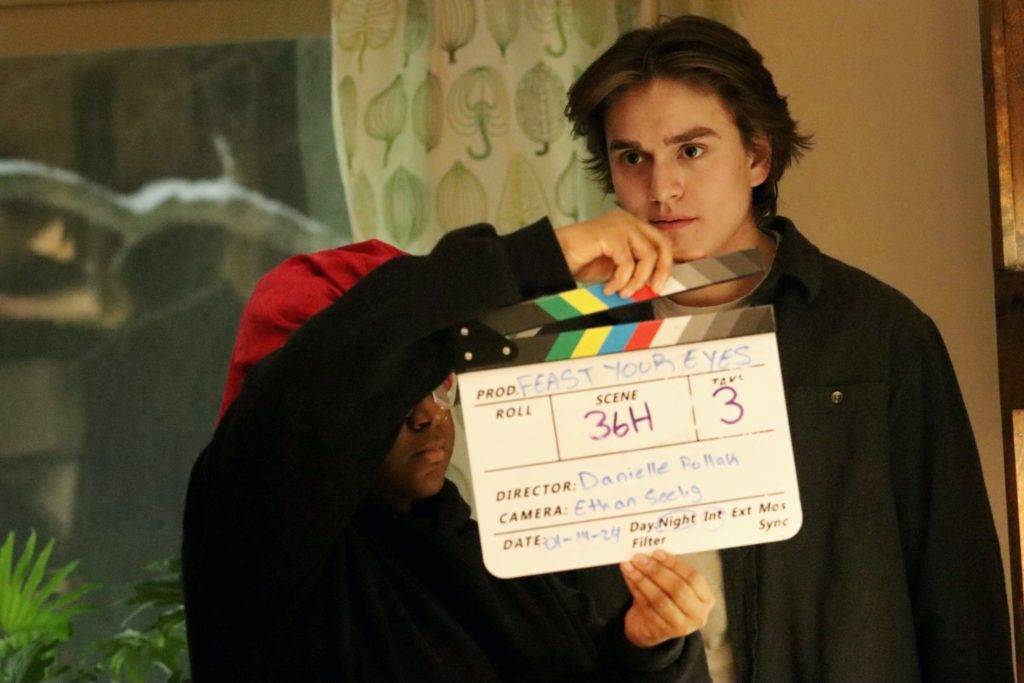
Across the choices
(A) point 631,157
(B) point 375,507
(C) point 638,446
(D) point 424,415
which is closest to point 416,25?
(A) point 631,157

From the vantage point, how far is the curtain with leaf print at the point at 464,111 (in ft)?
8.04

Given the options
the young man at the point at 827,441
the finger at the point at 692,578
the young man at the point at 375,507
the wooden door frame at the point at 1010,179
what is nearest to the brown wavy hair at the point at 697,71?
the young man at the point at 827,441

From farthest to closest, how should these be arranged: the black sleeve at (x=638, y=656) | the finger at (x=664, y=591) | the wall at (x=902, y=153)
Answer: the wall at (x=902, y=153), the black sleeve at (x=638, y=656), the finger at (x=664, y=591)

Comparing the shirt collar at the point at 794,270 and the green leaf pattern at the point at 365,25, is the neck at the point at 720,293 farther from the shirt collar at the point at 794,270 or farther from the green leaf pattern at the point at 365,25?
the green leaf pattern at the point at 365,25

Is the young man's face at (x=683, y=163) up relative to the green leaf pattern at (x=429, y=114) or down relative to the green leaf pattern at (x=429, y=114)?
down

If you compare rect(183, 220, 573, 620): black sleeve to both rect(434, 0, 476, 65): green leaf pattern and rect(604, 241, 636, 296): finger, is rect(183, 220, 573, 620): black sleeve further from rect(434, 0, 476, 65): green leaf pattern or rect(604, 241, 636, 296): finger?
rect(434, 0, 476, 65): green leaf pattern

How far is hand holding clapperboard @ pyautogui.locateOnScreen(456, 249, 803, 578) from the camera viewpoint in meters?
1.18

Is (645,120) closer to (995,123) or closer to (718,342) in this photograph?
(718,342)

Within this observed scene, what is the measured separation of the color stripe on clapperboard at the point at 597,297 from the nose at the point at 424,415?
0.96 ft

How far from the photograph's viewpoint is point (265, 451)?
1107 mm

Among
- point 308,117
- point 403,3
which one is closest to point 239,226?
point 308,117

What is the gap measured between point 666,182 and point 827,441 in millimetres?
358

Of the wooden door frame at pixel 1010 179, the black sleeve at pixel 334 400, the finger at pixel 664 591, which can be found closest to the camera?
the black sleeve at pixel 334 400

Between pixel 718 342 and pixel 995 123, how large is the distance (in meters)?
1.05
